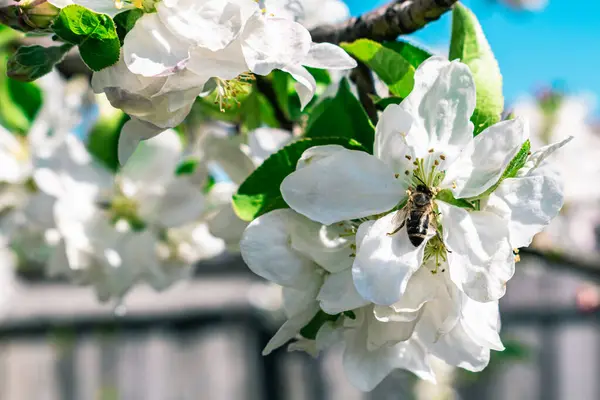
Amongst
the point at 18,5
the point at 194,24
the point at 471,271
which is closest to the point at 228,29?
the point at 194,24

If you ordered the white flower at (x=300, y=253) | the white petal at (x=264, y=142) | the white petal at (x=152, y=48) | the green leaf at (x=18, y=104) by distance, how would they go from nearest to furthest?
1. the white petal at (x=152, y=48)
2. the white flower at (x=300, y=253)
3. the white petal at (x=264, y=142)
4. the green leaf at (x=18, y=104)

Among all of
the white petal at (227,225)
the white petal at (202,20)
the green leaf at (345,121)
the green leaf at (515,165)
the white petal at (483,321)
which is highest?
the white petal at (202,20)

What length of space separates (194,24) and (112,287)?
0.56m

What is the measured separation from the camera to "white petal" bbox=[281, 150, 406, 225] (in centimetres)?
62

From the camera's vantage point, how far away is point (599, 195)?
2.17 meters

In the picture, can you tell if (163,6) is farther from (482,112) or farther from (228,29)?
(482,112)

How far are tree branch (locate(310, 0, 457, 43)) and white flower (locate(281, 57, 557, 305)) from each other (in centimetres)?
9

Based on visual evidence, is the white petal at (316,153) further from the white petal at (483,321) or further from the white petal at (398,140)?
the white petal at (483,321)

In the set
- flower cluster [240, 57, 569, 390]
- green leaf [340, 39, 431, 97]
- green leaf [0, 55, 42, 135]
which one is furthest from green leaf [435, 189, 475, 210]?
green leaf [0, 55, 42, 135]

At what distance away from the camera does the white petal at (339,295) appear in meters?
0.63

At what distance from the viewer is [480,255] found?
59 cm

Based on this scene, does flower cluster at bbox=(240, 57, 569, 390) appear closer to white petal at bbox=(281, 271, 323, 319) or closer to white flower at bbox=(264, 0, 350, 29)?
white petal at bbox=(281, 271, 323, 319)

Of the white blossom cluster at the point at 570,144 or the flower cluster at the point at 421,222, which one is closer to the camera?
the flower cluster at the point at 421,222

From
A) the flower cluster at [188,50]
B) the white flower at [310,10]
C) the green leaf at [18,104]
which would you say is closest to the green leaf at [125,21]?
the flower cluster at [188,50]
